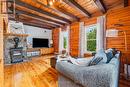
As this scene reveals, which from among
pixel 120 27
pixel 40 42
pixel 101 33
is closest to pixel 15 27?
pixel 40 42

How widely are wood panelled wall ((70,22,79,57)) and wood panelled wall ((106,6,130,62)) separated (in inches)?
89.9

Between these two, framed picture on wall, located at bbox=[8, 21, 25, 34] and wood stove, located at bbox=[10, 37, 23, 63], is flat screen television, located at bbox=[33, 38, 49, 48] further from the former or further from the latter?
wood stove, located at bbox=[10, 37, 23, 63]

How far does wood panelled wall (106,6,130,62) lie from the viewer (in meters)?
4.13

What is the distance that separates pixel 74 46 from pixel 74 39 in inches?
16.0

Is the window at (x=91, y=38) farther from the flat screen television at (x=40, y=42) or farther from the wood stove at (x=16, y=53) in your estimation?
the flat screen television at (x=40, y=42)

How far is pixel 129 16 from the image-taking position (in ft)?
13.4

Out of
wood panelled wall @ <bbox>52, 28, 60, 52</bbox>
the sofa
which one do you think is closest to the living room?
the sofa

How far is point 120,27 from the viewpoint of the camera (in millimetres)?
4383

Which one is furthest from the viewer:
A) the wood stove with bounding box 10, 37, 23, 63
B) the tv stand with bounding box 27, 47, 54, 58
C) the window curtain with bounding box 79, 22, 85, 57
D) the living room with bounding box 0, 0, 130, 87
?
the tv stand with bounding box 27, 47, 54, 58

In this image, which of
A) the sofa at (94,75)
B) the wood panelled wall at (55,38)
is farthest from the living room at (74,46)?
the wood panelled wall at (55,38)

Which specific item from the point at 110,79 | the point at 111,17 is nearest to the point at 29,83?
the point at 110,79

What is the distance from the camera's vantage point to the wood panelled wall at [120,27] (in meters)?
4.13

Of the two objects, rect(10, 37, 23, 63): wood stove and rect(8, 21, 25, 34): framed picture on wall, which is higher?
rect(8, 21, 25, 34): framed picture on wall

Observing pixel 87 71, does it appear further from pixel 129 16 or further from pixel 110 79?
pixel 129 16
